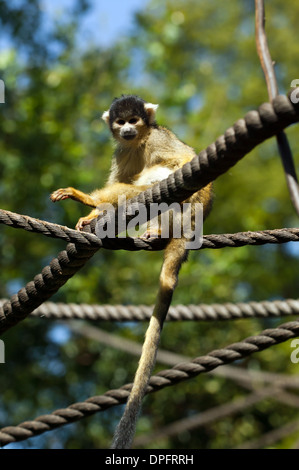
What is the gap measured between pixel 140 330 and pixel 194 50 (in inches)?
531

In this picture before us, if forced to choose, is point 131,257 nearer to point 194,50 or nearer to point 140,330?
point 140,330

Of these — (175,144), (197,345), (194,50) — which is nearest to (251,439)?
(197,345)

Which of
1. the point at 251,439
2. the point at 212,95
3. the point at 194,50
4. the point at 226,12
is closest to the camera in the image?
the point at 251,439

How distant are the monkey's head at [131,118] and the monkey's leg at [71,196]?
0.75 meters

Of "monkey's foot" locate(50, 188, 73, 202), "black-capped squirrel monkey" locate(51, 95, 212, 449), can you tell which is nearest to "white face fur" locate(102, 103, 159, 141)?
"black-capped squirrel monkey" locate(51, 95, 212, 449)

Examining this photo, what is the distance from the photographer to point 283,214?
13.1 metres

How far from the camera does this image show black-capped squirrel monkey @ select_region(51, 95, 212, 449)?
2.51 m

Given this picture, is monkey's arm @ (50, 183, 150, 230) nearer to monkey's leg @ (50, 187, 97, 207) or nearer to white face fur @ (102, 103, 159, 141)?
monkey's leg @ (50, 187, 97, 207)

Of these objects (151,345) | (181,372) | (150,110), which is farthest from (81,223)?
(150,110)

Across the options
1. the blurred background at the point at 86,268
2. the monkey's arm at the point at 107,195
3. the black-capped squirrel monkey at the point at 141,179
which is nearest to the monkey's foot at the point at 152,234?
the black-capped squirrel monkey at the point at 141,179

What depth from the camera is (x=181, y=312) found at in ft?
12.1

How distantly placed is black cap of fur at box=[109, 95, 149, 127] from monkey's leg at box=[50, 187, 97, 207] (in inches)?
35.2

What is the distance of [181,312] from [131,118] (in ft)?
4.16

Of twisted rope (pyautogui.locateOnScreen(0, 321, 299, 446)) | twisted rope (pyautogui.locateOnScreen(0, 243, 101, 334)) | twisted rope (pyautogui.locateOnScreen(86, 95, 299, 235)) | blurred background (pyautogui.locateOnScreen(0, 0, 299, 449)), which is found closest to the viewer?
twisted rope (pyautogui.locateOnScreen(86, 95, 299, 235))
